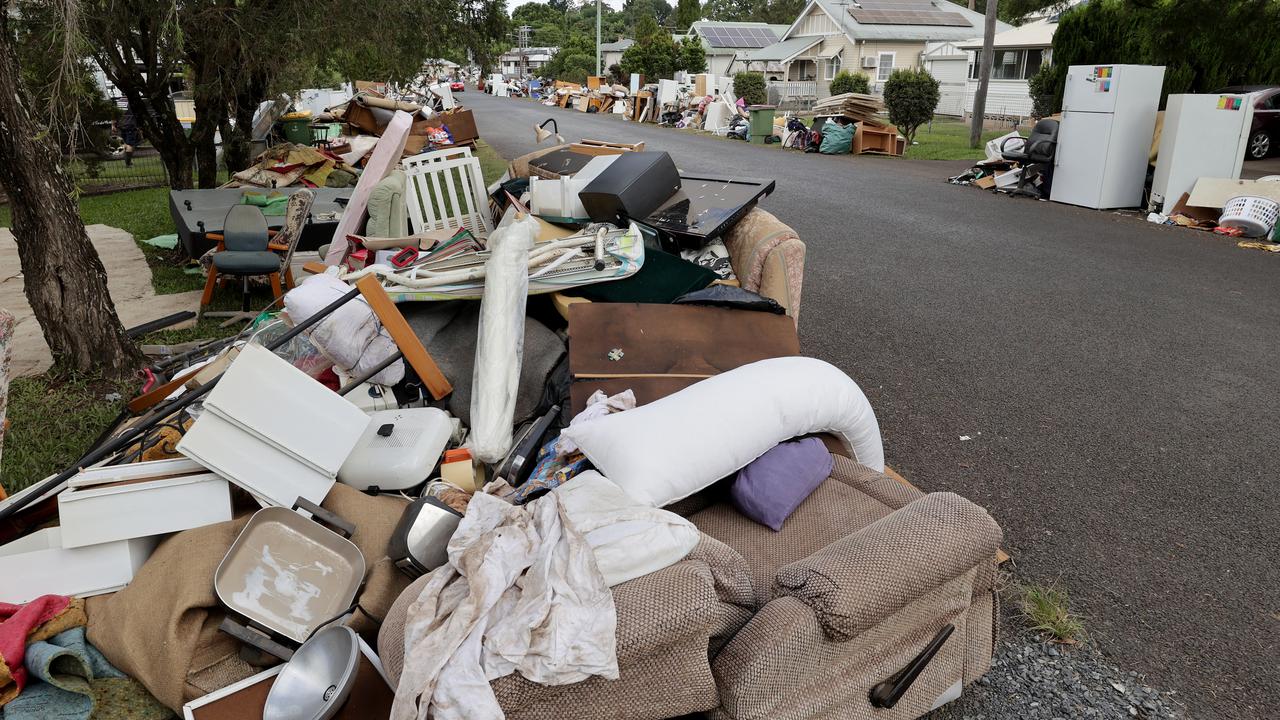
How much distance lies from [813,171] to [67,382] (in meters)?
11.1

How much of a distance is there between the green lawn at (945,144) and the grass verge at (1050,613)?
1356cm

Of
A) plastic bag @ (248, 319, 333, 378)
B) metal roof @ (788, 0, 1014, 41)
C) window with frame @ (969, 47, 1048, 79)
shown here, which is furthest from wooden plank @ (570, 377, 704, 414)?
metal roof @ (788, 0, 1014, 41)

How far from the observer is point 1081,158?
33.3 ft

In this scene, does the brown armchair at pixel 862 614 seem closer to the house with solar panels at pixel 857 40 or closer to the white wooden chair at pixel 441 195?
the white wooden chair at pixel 441 195

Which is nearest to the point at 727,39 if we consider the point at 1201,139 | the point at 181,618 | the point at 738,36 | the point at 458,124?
the point at 738,36

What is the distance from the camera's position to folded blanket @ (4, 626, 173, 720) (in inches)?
88.6

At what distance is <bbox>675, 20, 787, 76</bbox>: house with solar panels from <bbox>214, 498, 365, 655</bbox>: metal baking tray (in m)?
40.5

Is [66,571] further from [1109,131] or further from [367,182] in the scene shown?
[1109,131]

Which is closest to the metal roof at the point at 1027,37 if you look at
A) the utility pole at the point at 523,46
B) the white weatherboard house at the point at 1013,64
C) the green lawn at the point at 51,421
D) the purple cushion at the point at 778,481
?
the white weatherboard house at the point at 1013,64

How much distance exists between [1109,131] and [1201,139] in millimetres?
933

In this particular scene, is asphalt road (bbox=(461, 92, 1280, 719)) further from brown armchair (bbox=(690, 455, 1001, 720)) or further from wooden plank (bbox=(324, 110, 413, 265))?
wooden plank (bbox=(324, 110, 413, 265))

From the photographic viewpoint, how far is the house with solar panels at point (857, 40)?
115 feet

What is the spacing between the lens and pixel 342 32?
7.46m

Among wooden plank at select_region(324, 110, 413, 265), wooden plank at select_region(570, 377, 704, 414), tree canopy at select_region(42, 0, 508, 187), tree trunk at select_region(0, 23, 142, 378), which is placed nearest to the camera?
wooden plank at select_region(570, 377, 704, 414)
